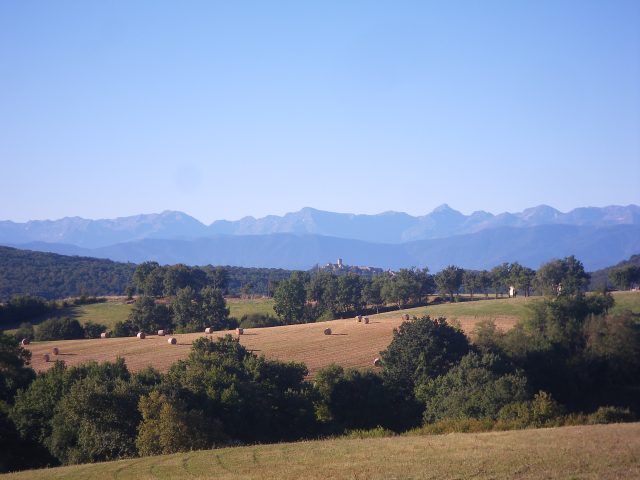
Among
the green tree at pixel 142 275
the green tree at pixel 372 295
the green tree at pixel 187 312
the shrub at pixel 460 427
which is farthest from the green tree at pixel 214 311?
the shrub at pixel 460 427

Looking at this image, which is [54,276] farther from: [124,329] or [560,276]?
[560,276]

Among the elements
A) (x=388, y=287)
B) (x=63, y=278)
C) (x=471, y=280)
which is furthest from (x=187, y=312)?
(x=63, y=278)

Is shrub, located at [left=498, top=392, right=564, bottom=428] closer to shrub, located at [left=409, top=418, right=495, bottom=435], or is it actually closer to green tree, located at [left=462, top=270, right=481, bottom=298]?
shrub, located at [left=409, top=418, right=495, bottom=435]

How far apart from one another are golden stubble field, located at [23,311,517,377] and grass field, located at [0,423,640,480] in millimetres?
26455

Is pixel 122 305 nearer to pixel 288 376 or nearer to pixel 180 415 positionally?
pixel 288 376

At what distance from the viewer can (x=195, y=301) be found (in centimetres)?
8738

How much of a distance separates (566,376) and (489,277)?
54047 millimetres

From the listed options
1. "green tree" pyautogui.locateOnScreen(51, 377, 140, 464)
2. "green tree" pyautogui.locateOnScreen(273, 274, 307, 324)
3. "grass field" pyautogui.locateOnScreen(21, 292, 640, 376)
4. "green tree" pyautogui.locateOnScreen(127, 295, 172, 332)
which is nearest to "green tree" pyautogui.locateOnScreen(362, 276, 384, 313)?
"green tree" pyautogui.locateOnScreen(273, 274, 307, 324)

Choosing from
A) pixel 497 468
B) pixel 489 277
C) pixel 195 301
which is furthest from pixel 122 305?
pixel 497 468

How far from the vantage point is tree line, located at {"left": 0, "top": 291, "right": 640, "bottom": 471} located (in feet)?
99.6

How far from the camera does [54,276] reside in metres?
146

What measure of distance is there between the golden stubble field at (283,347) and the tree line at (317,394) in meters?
7.16

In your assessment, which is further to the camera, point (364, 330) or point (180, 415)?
point (364, 330)

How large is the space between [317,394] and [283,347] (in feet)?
68.1
